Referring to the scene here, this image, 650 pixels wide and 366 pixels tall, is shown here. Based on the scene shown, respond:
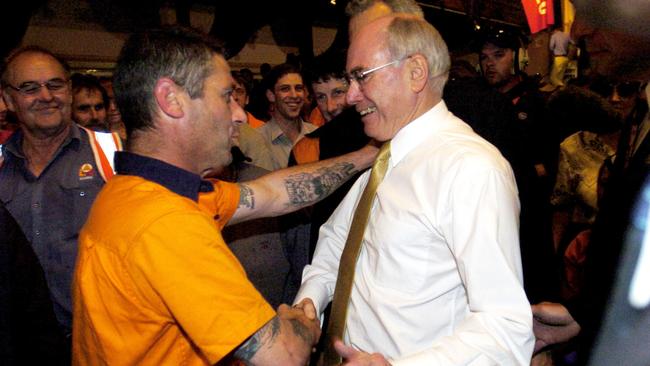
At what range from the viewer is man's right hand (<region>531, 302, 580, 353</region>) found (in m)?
1.73

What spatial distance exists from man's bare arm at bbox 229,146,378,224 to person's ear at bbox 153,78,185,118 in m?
0.71

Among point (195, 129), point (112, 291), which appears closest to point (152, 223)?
point (112, 291)

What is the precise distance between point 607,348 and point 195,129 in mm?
1285

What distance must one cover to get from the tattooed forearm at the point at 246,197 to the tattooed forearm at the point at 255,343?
2.86ft

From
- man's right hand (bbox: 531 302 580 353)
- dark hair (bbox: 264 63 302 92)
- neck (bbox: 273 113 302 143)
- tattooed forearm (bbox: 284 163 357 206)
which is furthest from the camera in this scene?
dark hair (bbox: 264 63 302 92)

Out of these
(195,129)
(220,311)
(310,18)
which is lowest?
(220,311)

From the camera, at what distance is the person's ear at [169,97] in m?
1.58

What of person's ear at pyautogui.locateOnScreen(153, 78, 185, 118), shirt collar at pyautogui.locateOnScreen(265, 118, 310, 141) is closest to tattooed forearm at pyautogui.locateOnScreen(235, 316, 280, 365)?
person's ear at pyautogui.locateOnScreen(153, 78, 185, 118)

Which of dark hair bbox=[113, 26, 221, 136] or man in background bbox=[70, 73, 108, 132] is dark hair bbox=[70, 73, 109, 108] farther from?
dark hair bbox=[113, 26, 221, 136]

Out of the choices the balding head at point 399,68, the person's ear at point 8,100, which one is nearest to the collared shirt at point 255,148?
the person's ear at point 8,100

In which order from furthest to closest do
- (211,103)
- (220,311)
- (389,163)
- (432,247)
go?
(389,163) → (211,103) → (432,247) → (220,311)

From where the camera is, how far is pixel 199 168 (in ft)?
5.79

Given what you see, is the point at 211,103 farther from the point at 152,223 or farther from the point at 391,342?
the point at 391,342

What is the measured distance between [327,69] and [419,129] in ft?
6.54
